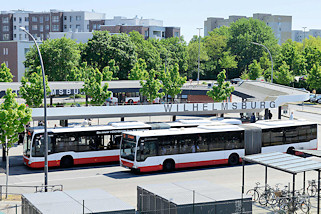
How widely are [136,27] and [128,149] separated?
104 m

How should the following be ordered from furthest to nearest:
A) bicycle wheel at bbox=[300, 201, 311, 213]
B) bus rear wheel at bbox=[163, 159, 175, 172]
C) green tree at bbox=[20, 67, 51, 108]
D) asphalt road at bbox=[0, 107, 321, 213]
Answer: green tree at bbox=[20, 67, 51, 108] → bus rear wheel at bbox=[163, 159, 175, 172] → asphalt road at bbox=[0, 107, 321, 213] → bicycle wheel at bbox=[300, 201, 311, 213]

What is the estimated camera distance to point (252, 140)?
33.0m

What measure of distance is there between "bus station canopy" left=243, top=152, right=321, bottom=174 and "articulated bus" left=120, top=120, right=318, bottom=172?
8469 mm

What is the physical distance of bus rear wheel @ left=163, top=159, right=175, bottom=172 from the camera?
30.3 metres

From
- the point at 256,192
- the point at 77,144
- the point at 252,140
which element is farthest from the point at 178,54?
the point at 256,192

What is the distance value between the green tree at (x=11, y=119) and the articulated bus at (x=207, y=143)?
19.4 feet

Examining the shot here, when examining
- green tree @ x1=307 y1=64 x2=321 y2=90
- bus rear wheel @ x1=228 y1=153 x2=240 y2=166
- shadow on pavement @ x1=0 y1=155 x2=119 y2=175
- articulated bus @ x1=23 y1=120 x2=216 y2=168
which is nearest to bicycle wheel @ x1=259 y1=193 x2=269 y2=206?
Result: bus rear wheel @ x1=228 y1=153 x2=240 y2=166

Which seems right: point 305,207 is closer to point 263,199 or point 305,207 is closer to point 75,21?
point 263,199

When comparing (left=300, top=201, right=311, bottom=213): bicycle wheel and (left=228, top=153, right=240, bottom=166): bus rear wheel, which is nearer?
(left=300, top=201, right=311, bottom=213): bicycle wheel

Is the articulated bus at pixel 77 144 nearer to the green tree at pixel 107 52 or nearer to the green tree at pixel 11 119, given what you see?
the green tree at pixel 11 119

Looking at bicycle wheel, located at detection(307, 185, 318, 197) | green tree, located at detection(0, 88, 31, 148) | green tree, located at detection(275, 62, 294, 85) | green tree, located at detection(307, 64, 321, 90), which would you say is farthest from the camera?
green tree, located at detection(275, 62, 294, 85)

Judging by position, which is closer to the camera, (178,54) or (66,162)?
(66,162)

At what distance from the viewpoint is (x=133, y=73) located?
78.9 m

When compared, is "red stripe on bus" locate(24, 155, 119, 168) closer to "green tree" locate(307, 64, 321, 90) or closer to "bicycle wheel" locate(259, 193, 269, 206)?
"bicycle wheel" locate(259, 193, 269, 206)
